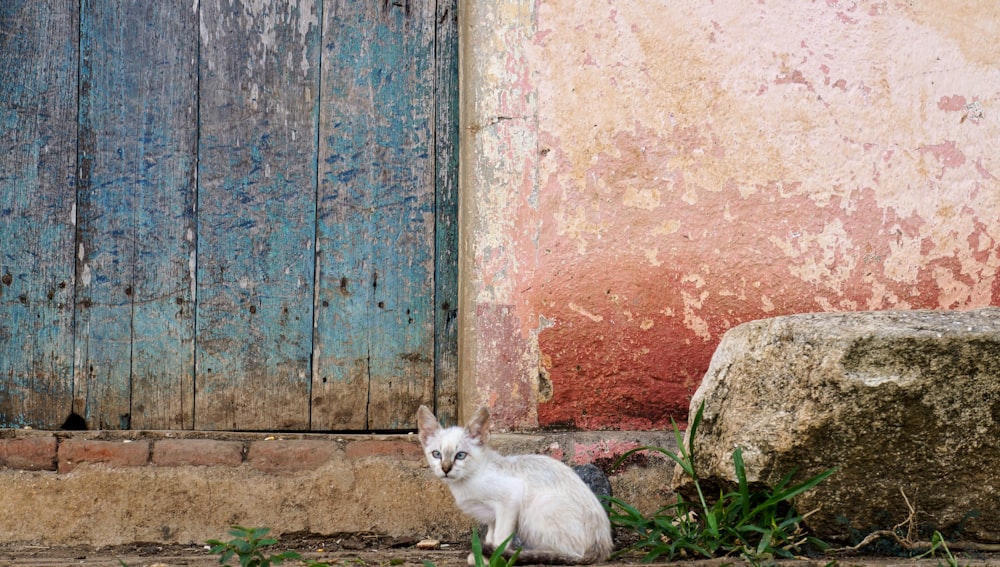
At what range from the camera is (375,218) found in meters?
3.47

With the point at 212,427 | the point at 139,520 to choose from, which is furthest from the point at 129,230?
the point at 139,520

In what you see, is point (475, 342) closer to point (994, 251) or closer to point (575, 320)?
point (575, 320)

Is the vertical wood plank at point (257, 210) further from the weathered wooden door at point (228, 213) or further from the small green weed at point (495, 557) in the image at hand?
the small green weed at point (495, 557)

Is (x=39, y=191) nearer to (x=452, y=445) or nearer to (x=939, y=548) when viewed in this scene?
(x=452, y=445)

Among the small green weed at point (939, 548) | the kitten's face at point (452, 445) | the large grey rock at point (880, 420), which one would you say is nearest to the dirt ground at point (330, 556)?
the small green weed at point (939, 548)

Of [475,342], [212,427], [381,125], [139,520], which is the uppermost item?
[381,125]

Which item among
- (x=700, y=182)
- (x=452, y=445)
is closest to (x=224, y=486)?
(x=452, y=445)

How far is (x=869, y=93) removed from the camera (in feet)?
10.8

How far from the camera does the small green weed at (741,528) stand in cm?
255

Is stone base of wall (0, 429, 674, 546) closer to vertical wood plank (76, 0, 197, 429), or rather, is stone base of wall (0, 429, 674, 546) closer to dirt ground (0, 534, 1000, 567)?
dirt ground (0, 534, 1000, 567)

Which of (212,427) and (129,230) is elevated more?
(129,230)

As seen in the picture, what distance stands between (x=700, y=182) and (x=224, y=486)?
179 centimetres

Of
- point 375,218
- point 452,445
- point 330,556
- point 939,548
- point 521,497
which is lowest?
point 330,556

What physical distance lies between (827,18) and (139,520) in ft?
→ 8.84
